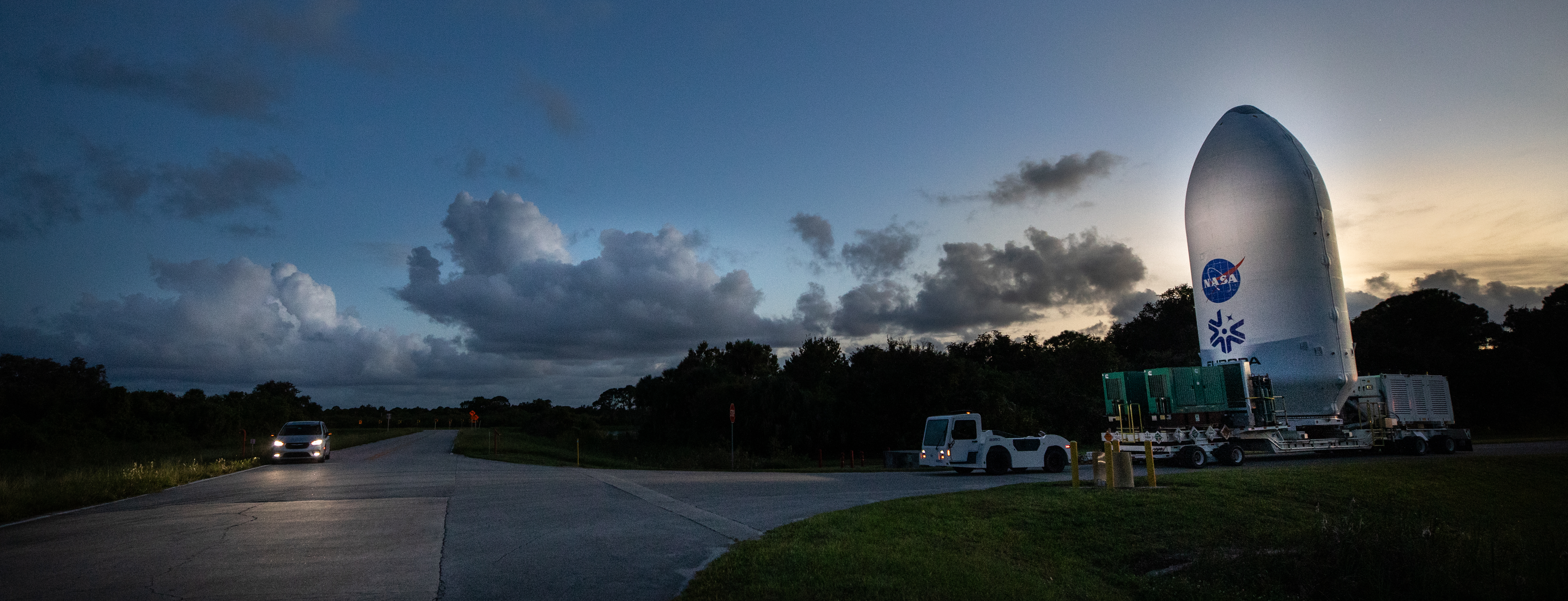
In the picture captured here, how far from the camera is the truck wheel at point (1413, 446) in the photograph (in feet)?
78.2

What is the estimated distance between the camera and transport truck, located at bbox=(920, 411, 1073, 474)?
846 inches

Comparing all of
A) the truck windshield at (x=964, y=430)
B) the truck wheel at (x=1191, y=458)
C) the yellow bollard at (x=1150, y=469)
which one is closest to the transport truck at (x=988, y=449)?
the truck windshield at (x=964, y=430)

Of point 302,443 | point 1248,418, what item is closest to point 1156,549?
point 1248,418

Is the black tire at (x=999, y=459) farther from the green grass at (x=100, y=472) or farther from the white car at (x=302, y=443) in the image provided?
the white car at (x=302, y=443)

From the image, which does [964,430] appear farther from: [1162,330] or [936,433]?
[1162,330]

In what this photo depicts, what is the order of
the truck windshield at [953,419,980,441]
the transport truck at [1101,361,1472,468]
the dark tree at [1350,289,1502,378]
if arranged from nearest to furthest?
the transport truck at [1101,361,1472,468], the truck windshield at [953,419,980,441], the dark tree at [1350,289,1502,378]

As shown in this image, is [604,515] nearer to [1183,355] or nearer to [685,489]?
[685,489]

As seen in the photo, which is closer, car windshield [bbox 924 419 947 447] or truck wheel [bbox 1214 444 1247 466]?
truck wheel [bbox 1214 444 1247 466]

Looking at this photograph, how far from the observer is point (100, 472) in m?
18.2

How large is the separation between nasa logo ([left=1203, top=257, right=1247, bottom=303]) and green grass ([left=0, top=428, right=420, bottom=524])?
28.7 m

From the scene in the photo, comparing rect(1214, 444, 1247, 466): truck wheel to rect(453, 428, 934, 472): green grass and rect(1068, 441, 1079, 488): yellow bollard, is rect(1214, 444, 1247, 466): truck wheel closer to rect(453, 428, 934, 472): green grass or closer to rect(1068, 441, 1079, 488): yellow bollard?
rect(1068, 441, 1079, 488): yellow bollard

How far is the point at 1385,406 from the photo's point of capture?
23.8 metres

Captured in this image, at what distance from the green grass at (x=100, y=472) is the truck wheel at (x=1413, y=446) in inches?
1308

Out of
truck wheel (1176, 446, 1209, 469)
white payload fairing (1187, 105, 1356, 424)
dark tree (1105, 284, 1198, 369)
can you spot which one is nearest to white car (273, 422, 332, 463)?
truck wheel (1176, 446, 1209, 469)
